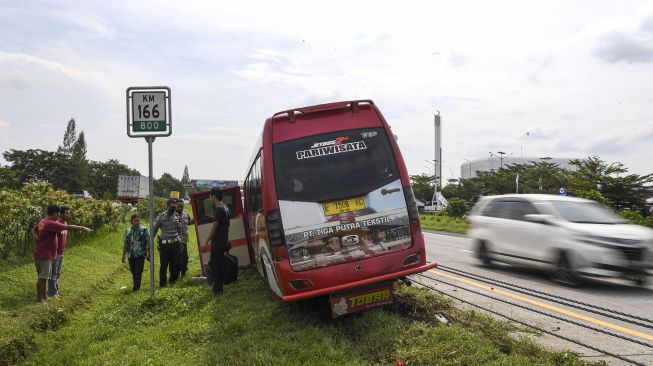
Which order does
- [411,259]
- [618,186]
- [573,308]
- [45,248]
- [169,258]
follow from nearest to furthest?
1. [411,259]
2. [573,308]
3. [45,248]
4. [169,258]
5. [618,186]

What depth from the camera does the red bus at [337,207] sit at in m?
6.53

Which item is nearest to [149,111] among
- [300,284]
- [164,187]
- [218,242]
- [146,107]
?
[146,107]

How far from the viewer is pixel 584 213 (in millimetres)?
10406

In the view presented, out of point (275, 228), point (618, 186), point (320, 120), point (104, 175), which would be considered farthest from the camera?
point (104, 175)

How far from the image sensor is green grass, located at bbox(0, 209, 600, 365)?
208 inches

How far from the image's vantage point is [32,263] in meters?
12.5

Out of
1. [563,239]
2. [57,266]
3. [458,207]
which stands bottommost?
[458,207]

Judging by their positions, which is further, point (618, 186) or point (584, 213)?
point (618, 186)

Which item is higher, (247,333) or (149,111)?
(149,111)

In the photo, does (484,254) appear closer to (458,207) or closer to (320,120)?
(320,120)

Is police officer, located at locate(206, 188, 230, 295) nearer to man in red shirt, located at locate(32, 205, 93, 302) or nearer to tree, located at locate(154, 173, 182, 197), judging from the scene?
man in red shirt, located at locate(32, 205, 93, 302)

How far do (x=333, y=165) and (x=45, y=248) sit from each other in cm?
585

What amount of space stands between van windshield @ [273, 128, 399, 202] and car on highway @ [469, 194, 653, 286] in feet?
14.5

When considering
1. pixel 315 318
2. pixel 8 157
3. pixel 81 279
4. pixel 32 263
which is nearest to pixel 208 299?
pixel 315 318
